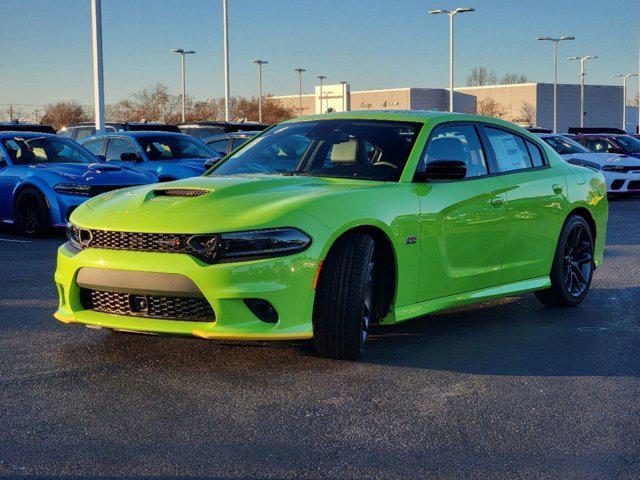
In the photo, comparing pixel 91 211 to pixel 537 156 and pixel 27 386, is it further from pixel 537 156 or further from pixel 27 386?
pixel 537 156

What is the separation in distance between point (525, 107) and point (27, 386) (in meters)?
104

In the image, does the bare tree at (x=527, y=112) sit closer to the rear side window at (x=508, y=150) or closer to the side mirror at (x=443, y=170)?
the rear side window at (x=508, y=150)

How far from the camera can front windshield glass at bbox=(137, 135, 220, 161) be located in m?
17.3

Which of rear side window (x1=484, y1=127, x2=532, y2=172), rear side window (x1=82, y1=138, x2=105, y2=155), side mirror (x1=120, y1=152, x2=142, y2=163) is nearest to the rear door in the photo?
rear side window (x1=484, y1=127, x2=532, y2=172)

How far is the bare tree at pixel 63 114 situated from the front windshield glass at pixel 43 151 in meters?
60.8

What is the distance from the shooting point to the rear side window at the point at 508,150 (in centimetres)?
737

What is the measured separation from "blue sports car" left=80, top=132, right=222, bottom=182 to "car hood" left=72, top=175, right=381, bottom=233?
10.3m

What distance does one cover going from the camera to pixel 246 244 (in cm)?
547

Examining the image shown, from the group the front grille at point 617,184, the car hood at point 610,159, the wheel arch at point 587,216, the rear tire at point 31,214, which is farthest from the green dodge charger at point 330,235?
the front grille at point 617,184

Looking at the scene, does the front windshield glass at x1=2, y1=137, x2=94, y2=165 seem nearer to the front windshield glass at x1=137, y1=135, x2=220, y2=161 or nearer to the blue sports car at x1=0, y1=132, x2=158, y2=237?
the blue sports car at x1=0, y1=132, x2=158, y2=237

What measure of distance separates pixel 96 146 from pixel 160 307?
12.9m

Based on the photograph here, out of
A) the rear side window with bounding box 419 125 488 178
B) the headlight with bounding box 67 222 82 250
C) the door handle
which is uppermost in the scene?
the rear side window with bounding box 419 125 488 178

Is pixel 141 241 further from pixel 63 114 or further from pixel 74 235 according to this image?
pixel 63 114

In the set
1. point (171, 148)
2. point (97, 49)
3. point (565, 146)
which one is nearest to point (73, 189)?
point (171, 148)
